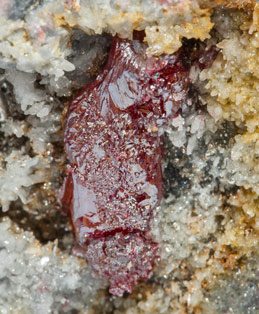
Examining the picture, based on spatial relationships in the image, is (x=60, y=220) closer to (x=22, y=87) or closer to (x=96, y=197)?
(x=96, y=197)

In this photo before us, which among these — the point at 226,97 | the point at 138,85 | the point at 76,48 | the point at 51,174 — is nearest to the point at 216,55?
the point at 226,97

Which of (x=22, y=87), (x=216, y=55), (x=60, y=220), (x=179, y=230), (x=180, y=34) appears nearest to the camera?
(x=180, y=34)

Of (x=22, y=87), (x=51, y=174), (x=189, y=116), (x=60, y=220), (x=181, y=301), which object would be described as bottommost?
(x=181, y=301)

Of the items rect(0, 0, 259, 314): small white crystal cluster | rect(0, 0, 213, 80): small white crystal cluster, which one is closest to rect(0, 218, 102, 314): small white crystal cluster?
rect(0, 0, 259, 314): small white crystal cluster

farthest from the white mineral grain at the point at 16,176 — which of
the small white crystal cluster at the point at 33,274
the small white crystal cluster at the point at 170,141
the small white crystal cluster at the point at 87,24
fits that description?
the small white crystal cluster at the point at 87,24

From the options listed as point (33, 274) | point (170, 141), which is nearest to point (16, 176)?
point (33, 274)
